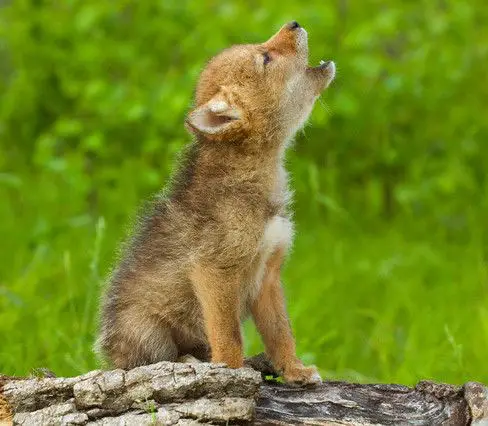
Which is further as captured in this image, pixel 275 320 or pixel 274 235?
pixel 275 320

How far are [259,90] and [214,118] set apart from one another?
30cm

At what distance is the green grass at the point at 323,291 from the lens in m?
5.73

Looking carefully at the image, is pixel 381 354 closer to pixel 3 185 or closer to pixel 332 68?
pixel 332 68

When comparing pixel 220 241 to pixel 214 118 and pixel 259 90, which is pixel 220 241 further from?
pixel 259 90

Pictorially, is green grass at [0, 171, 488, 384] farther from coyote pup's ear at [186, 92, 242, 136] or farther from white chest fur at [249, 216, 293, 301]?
coyote pup's ear at [186, 92, 242, 136]

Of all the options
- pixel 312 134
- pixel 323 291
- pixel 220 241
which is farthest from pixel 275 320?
pixel 312 134

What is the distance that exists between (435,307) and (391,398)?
9.56ft

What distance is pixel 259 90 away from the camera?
4746 mm

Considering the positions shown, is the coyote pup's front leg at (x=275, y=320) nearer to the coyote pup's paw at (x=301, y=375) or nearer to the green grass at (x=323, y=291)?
the coyote pup's paw at (x=301, y=375)

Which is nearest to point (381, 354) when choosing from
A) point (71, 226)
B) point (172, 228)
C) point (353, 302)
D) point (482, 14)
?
point (353, 302)

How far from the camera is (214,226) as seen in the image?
4.30 m

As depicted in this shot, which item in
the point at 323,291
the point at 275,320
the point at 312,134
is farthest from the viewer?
the point at 312,134

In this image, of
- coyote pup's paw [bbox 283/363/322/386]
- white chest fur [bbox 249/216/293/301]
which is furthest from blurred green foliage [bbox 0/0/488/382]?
coyote pup's paw [bbox 283/363/322/386]

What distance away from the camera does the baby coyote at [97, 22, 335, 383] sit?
14.0 feet
